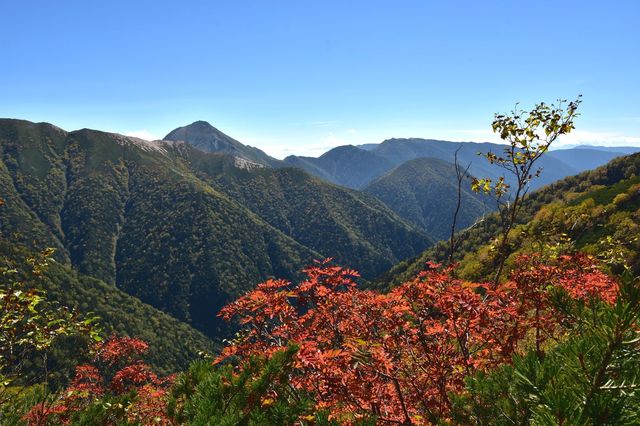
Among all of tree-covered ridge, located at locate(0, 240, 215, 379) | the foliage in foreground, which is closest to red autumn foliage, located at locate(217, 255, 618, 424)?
the foliage in foreground

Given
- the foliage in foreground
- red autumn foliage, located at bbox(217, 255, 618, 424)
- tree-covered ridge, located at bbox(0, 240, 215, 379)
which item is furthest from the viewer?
tree-covered ridge, located at bbox(0, 240, 215, 379)

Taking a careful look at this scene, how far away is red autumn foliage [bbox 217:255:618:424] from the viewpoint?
6.88 m

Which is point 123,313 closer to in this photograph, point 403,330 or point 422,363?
point 403,330

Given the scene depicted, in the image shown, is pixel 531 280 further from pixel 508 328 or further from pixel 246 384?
pixel 246 384

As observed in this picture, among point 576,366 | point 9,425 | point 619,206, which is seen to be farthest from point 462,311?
point 619,206

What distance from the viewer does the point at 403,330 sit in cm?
834

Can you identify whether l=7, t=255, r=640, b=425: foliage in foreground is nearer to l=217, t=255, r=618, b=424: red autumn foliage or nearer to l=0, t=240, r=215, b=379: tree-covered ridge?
l=217, t=255, r=618, b=424: red autumn foliage

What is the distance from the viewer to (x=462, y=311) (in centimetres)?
754

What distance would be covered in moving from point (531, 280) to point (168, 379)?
1473cm

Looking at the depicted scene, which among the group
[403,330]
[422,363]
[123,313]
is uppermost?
[403,330]

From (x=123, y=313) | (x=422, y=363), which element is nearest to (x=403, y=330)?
(x=422, y=363)

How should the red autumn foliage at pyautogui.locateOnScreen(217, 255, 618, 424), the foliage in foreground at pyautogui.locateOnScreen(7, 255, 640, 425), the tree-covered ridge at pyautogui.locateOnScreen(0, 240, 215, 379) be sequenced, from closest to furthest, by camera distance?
the foliage in foreground at pyautogui.locateOnScreen(7, 255, 640, 425) → the red autumn foliage at pyautogui.locateOnScreen(217, 255, 618, 424) → the tree-covered ridge at pyautogui.locateOnScreen(0, 240, 215, 379)

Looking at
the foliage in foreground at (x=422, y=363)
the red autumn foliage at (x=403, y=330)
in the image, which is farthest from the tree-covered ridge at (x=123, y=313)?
the foliage in foreground at (x=422, y=363)

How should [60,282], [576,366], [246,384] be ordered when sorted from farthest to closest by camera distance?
[60,282]
[246,384]
[576,366]
